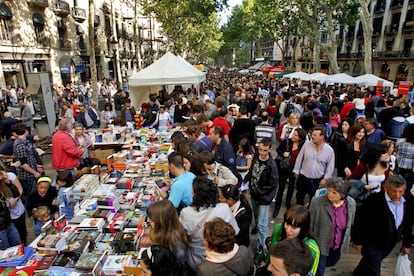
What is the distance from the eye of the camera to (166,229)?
2.27 meters

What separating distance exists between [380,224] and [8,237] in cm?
434

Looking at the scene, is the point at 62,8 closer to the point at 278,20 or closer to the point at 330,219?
the point at 278,20

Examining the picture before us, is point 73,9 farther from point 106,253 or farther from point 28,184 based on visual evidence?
point 106,253

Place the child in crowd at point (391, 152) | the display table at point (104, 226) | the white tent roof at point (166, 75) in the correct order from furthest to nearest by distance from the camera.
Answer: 1. the white tent roof at point (166, 75)
2. the child in crowd at point (391, 152)
3. the display table at point (104, 226)

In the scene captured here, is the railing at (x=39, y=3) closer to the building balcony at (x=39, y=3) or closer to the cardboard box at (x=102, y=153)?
the building balcony at (x=39, y=3)

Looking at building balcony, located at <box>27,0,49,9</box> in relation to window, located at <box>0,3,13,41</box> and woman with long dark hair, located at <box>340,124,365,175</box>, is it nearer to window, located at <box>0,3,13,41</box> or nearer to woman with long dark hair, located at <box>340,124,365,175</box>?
window, located at <box>0,3,13,41</box>

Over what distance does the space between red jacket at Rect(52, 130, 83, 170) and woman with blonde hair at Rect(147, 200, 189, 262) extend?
3130mm

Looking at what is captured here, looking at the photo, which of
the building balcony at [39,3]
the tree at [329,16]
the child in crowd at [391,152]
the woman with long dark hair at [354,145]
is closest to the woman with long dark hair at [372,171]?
the child in crowd at [391,152]

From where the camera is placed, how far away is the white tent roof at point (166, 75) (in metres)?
9.30

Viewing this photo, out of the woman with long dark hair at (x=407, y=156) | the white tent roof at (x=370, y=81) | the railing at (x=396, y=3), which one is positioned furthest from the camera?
the railing at (x=396, y=3)

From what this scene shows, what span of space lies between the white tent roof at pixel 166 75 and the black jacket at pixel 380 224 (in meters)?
7.42

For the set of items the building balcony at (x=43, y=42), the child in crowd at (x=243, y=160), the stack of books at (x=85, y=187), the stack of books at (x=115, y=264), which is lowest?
the stack of books at (x=115, y=264)

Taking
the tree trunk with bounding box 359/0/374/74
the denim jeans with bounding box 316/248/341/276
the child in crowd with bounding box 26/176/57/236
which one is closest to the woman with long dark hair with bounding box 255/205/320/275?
the denim jeans with bounding box 316/248/341/276

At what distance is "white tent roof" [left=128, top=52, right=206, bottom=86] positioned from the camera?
9297 millimetres
